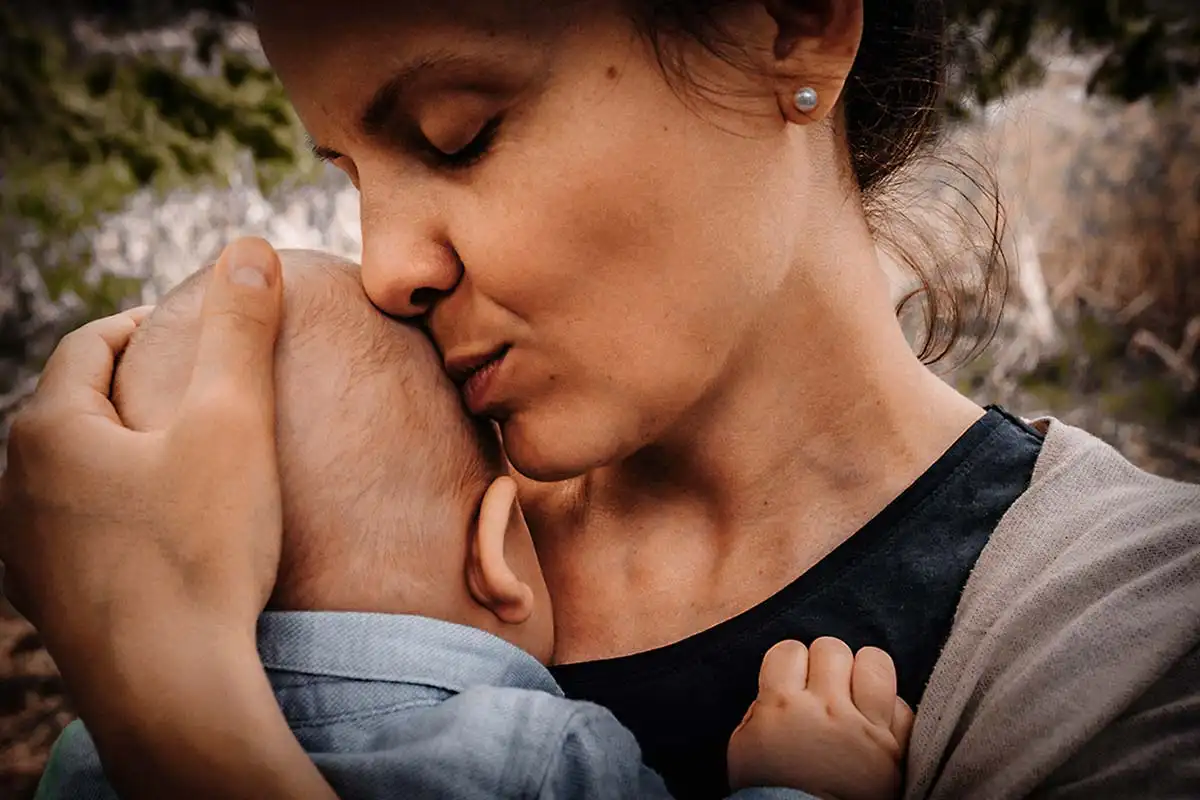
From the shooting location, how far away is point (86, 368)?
1.01 m

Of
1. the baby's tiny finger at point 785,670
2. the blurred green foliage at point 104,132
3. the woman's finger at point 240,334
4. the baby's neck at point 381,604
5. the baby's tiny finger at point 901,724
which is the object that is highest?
the woman's finger at point 240,334

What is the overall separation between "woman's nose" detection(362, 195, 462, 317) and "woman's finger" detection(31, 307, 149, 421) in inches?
9.5

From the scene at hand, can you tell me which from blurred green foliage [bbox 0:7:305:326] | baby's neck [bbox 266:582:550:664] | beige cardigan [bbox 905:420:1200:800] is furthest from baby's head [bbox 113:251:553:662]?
blurred green foliage [bbox 0:7:305:326]

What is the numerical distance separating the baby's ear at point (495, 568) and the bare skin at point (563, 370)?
0.23 ft

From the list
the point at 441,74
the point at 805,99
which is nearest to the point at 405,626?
the point at 441,74

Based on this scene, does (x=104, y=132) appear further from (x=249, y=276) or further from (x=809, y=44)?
(x=809, y=44)

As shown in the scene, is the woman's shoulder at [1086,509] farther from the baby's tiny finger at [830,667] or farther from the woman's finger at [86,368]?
the woman's finger at [86,368]

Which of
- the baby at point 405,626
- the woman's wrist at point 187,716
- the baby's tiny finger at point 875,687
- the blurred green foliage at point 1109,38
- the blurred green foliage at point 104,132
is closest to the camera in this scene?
the woman's wrist at point 187,716

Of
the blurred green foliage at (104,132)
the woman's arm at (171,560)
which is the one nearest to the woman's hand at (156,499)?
the woman's arm at (171,560)

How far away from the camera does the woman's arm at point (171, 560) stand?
81cm

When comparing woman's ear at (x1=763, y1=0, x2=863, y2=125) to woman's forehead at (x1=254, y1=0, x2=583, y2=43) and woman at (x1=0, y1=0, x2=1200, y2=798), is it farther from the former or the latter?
woman's forehead at (x1=254, y1=0, x2=583, y2=43)

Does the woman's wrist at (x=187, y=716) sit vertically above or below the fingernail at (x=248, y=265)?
below

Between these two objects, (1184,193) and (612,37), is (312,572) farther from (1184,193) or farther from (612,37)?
(1184,193)

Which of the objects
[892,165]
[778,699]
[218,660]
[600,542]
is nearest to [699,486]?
[600,542]
